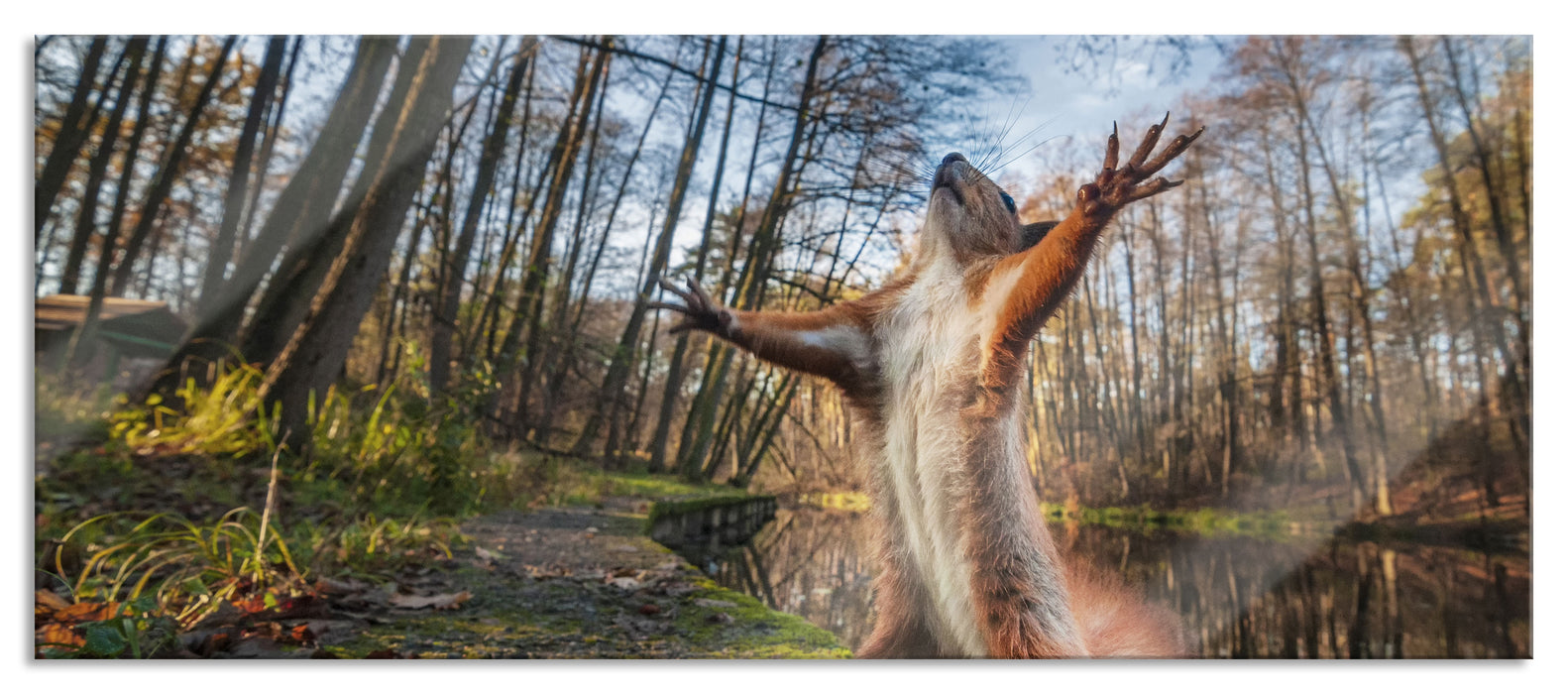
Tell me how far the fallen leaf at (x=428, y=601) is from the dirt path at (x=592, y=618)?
20 millimetres

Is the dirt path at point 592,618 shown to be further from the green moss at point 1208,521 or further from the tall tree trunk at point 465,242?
the green moss at point 1208,521

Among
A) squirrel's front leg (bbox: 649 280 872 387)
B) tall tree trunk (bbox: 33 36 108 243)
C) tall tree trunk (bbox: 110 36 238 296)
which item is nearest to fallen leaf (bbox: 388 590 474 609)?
squirrel's front leg (bbox: 649 280 872 387)

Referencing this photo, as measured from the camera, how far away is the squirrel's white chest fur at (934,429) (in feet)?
4.68

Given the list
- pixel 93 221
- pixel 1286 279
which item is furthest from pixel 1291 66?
pixel 93 221

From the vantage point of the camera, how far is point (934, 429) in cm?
147

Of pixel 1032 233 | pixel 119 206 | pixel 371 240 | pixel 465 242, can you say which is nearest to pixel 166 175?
pixel 119 206

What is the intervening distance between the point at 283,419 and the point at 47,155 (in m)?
1.08

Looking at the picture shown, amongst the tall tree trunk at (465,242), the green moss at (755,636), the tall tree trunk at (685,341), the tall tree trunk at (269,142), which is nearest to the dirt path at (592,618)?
the green moss at (755,636)

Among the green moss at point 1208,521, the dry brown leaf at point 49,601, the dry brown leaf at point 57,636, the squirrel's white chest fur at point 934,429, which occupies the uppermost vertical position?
the squirrel's white chest fur at point 934,429

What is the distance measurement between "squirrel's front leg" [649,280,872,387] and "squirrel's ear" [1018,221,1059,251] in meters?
0.35

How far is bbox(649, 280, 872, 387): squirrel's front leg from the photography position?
159cm

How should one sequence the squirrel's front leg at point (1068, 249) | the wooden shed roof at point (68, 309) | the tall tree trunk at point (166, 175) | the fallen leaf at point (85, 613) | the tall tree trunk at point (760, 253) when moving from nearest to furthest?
the squirrel's front leg at point (1068, 249) → the fallen leaf at point (85, 613) → the tall tree trunk at point (760, 253) → the wooden shed roof at point (68, 309) → the tall tree trunk at point (166, 175)

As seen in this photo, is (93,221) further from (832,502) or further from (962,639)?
(962,639)

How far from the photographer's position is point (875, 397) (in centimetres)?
161
